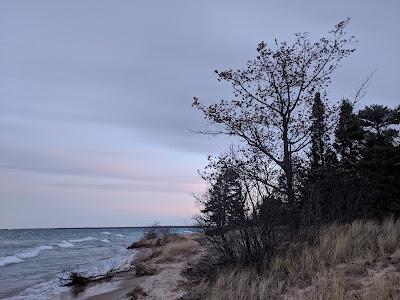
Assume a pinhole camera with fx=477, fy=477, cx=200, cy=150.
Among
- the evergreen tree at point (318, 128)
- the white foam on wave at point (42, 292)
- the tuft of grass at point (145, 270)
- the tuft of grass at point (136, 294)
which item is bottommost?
the white foam on wave at point (42, 292)

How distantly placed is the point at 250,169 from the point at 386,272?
24.4 feet

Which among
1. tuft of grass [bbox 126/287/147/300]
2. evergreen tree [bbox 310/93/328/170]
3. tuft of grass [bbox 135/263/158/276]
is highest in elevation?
evergreen tree [bbox 310/93/328/170]

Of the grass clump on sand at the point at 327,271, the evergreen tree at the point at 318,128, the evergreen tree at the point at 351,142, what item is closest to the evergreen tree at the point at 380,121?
the evergreen tree at the point at 351,142

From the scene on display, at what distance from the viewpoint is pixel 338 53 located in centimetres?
1669

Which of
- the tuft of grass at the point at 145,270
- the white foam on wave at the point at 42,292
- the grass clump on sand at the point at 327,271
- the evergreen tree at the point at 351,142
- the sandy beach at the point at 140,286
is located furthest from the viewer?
the evergreen tree at the point at 351,142

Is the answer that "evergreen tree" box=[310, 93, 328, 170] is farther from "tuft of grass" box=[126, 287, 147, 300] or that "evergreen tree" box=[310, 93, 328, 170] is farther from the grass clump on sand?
"tuft of grass" box=[126, 287, 147, 300]

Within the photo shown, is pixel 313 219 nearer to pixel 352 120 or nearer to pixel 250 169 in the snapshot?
pixel 250 169

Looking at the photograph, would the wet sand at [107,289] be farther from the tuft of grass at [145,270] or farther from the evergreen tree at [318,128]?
the evergreen tree at [318,128]

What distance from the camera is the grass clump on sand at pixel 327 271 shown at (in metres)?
7.18

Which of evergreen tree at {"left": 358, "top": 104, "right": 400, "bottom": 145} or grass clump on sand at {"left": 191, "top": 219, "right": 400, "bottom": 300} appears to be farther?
evergreen tree at {"left": 358, "top": 104, "right": 400, "bottom": 145}

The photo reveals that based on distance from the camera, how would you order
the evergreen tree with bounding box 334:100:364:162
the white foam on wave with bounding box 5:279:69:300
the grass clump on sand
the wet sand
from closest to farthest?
the grass clump on sand
the wet sand
the white foam on wave with bounding box 5:279:69:300
the evergreen tree with bounding box 334:100:364:162

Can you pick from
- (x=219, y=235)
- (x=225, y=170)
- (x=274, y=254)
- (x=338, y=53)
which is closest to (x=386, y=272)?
(x=274, y=254)

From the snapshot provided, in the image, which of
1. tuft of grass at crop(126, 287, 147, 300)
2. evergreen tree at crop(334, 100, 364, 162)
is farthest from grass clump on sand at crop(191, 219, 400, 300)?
evergreen tree at crop(334, 100, 364, 162)

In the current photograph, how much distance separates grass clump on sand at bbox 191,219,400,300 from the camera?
718cm
